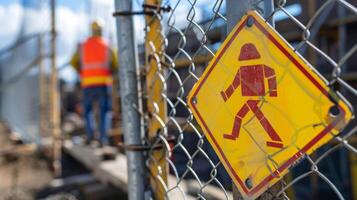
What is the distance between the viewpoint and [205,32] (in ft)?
2.87

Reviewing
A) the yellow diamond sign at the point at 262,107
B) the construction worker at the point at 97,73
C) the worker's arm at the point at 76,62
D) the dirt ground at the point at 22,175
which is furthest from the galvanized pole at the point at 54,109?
the yellow diamond sign at the point at 262,107

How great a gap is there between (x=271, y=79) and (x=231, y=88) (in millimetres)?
115

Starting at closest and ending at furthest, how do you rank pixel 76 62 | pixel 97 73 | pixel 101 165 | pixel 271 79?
1. pixel 271 79
2. pixel 101 165
3. pixel 97 73
4. pixel 76 62

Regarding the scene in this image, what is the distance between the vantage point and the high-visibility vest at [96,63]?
4.46 meters

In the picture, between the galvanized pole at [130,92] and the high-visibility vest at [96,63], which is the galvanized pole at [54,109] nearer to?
the high-visibility vest at [96,63]

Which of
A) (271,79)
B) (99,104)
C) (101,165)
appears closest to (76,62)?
(99,104)

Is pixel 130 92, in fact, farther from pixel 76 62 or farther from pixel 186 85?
pixel 76 62

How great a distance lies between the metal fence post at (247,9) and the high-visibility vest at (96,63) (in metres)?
3.85

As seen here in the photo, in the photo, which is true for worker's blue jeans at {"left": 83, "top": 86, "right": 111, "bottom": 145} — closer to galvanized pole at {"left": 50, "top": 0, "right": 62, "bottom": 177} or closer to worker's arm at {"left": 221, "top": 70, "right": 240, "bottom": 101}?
galvanized pole at {"left": 50, "top": 0, "right": 62, "bottom": 177}

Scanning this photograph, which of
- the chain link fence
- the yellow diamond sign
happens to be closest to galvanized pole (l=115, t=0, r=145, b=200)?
Answer: the chain link fence

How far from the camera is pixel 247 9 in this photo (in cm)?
71

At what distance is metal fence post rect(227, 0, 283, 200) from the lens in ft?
2.28

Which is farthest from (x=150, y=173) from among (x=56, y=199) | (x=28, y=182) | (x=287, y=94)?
(x=28, y=182)

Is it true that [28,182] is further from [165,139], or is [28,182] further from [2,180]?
[165,139]
